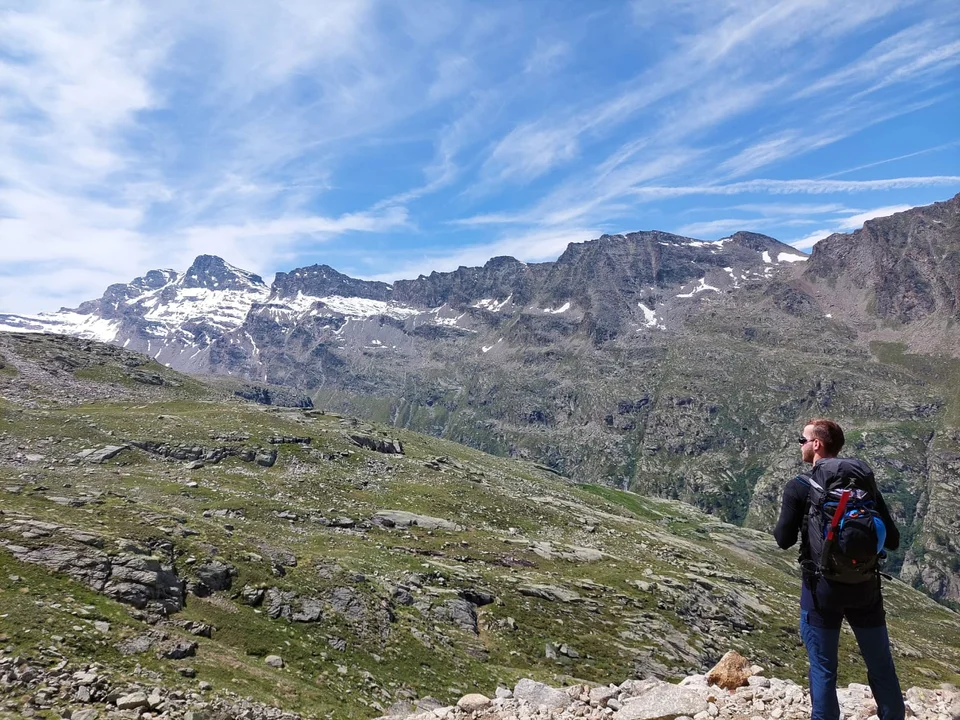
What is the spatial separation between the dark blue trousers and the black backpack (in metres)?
1.02

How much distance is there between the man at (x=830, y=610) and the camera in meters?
9.45

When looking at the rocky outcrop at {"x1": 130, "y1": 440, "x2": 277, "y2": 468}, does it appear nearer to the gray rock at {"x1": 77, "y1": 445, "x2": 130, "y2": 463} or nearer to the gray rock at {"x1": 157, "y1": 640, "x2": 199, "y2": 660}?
the gray rock at {"x1": 77, "y1": 445, "x2": 130, "y2": 463}

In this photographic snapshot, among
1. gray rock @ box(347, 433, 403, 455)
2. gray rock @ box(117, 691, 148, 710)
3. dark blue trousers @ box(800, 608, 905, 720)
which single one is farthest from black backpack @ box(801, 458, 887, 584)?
gray rock @ box(347, 433, 403, 455)

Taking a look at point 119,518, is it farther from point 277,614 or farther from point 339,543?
point 339,543

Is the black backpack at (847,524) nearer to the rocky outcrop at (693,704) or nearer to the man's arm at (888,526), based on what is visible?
the man's arm at (888,526)

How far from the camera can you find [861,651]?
983 cm

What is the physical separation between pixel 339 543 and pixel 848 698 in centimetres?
3995

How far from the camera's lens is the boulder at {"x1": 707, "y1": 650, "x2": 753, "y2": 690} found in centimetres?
1666

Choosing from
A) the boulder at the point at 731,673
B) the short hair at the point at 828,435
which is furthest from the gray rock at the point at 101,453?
the short hair at the point at 828,435

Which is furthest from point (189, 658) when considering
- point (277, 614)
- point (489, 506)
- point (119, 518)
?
point (489, 506)

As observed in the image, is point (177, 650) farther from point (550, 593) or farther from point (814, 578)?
point (550, 593)

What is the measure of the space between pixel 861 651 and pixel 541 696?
12.8 metres

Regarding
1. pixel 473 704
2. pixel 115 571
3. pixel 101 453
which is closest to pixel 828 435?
pixel 473 704

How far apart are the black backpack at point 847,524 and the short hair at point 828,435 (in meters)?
0.67
